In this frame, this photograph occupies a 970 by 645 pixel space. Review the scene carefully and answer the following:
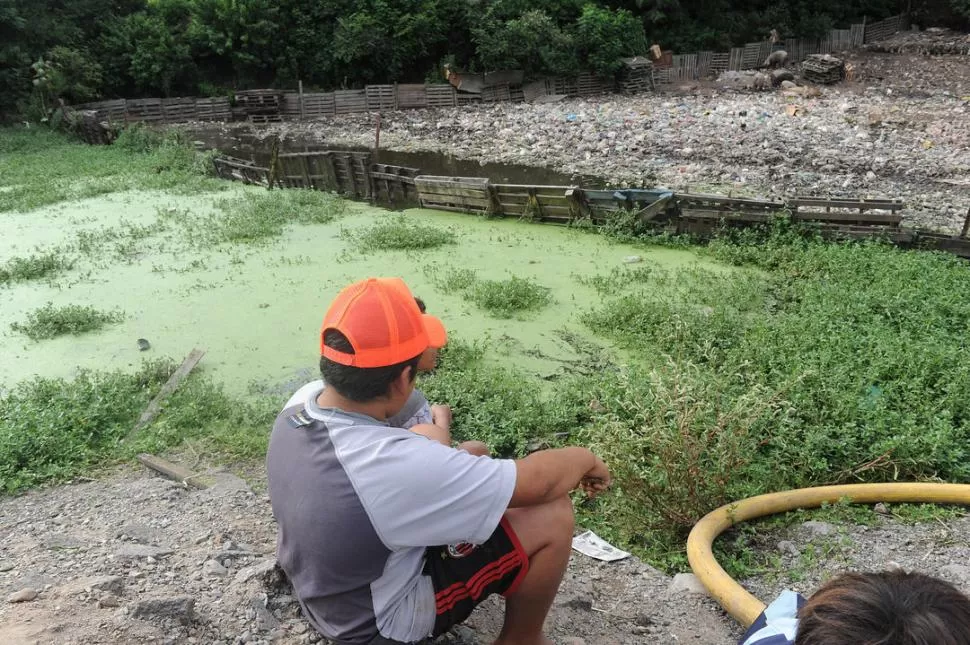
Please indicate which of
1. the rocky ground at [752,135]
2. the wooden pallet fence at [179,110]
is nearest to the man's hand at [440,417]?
the rocky ground at [752,135]

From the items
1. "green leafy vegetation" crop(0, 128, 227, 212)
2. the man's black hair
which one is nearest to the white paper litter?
the man's black hair

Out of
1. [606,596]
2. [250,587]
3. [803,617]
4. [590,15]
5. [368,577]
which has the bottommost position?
[606,596]

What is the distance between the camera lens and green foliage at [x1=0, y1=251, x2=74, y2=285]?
8491 mm

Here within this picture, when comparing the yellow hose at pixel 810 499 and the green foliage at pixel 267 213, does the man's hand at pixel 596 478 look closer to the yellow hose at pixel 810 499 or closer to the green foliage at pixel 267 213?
the yellow hose at pixel 810 499

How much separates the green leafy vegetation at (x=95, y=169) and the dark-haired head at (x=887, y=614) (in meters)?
13.3

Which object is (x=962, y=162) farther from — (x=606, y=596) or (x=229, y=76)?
(x=229, y=76)

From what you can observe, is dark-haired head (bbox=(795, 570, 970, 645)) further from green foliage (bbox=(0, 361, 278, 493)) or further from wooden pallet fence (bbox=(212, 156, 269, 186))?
wooden pallet fence (bbox=(212, 156, 269, 186))

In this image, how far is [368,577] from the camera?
2.03 m

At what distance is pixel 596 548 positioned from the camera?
12.4 feet

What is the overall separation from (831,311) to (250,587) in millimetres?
5612

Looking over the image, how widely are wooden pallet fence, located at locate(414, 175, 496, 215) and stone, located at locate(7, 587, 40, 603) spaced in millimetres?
9229

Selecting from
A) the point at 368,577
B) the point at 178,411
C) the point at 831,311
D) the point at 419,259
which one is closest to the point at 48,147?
the point at 419,259

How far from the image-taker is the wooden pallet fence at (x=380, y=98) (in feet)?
82.7

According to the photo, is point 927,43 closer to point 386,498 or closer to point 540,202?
point 540,202
